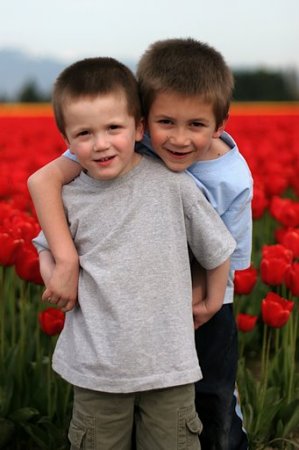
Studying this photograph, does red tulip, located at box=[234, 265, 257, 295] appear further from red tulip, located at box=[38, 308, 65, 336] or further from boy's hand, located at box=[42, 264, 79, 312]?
boy's hand, located at box=[42, 264, 79, 312]

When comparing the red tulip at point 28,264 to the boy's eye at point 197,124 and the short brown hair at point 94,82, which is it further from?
the boy's eye at point 197,124

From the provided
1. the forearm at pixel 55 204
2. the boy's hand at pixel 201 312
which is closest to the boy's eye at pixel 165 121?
the forearm at pixel 55 204

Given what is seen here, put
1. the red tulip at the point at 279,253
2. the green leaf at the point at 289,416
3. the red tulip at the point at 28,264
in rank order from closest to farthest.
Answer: the red tulip at the point at 28,264 → the red tulip at the point at 279,253 → the green leaf at the point at 289,416

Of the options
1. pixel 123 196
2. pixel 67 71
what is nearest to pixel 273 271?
pixel 123 196

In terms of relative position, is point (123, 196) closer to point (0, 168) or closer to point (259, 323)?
point (259, 323)

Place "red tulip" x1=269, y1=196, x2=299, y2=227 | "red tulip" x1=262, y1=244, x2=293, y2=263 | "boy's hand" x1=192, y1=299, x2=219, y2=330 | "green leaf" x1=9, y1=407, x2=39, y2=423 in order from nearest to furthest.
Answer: "boy's hand" x1=192, y1=299, x2=219, y2=330 < "green leaf" x1=9, y1=407, x2=39, y2=423 < "red tulip" x1=262, y1=244, x2=293, y2=263 < "red tulip" x1=269, y1=196, x2=299, y2=227

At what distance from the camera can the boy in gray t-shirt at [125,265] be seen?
2.15 metres

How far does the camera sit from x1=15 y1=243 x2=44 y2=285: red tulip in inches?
111

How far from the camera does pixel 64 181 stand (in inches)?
90.8

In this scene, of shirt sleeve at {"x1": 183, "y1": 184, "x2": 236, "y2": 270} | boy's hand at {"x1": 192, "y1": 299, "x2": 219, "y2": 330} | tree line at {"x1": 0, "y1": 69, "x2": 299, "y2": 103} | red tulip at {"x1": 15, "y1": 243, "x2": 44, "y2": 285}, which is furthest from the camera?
tree line at {"x1": 0, "y1": 69, "x2": 299, "y2": 103}

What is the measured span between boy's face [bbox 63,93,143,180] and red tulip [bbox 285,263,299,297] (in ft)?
3.43

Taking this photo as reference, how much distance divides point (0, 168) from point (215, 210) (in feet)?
9.51

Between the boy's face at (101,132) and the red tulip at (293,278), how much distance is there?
105 cm

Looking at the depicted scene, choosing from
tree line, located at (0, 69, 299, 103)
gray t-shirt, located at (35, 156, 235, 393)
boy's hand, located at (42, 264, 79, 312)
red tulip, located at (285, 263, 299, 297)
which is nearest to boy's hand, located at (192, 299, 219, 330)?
gray t-shirt, located at (35, 156, 235, 393)
